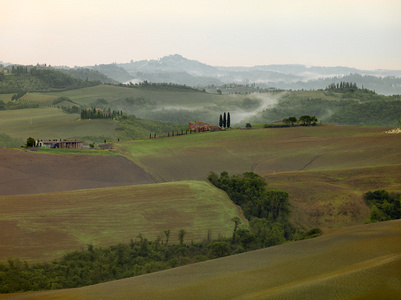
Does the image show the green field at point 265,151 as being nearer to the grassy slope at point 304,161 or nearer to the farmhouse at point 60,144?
the grassy slope at point 304,161

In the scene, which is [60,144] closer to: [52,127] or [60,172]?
[60,172]

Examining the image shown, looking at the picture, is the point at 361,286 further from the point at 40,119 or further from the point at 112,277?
the point at 40,119

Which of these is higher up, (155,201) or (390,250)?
(390,250)

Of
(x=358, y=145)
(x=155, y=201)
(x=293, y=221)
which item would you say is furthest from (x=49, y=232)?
(x=358, y=145)

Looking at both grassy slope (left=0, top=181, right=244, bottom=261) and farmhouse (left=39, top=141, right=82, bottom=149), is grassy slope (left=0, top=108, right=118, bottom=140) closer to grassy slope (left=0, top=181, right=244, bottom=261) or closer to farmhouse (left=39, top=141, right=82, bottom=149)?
farmhouse (left=39, top=141, right=82, bottom=149)

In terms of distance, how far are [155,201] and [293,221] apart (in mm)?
13658

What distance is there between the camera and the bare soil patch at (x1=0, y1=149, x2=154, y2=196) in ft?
188

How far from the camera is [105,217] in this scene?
42.8 m

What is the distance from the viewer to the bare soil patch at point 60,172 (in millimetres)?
57231

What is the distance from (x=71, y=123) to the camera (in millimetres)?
148250

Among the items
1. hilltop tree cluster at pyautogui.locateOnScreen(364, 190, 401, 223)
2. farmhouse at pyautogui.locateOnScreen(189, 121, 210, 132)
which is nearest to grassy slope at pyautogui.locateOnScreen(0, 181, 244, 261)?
hilltop tree cluster at pyautogui.locateOnScreen(364, 190, 401, 223)

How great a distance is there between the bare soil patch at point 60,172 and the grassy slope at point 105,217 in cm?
957

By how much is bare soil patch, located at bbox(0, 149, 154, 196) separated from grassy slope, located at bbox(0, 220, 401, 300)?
125 feet

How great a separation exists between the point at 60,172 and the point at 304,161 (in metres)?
36.0
